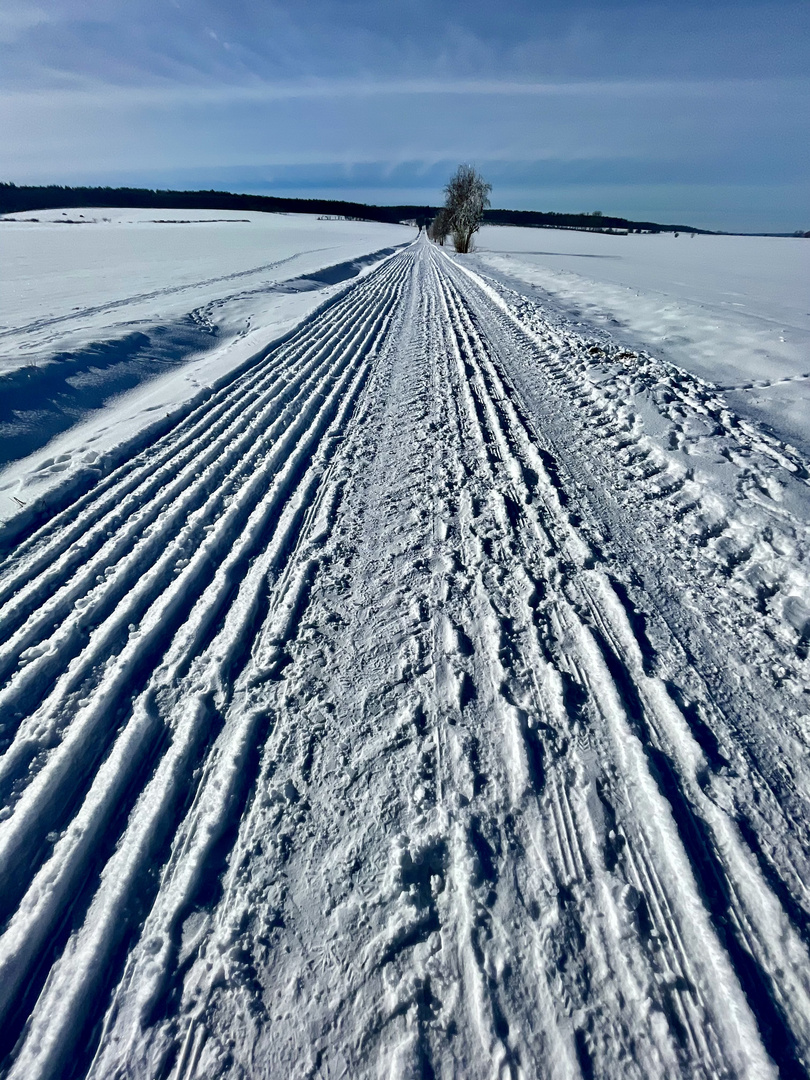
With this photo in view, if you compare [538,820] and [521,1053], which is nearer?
[521,1053]

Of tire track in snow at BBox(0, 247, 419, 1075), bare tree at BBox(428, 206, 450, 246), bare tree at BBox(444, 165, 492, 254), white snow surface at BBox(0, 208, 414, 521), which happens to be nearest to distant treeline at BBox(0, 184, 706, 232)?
bare tree at BBox(428, 206, 450, 246)

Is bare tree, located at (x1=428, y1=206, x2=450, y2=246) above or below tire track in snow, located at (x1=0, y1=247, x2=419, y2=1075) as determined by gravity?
below

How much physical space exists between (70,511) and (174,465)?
901mm

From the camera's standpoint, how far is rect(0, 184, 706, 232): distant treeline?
6794 cm

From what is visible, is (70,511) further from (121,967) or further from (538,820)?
(538,820)

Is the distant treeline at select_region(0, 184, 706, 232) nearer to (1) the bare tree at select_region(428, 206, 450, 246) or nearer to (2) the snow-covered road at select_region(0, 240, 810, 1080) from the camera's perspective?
(1) the bare tree at select_region(428, 206, 450, 246)

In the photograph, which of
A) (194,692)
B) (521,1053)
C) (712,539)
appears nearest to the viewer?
(521,1053)

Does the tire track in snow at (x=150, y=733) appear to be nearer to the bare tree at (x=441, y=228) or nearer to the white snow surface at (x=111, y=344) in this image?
the white snow surface at (x=111, y=344)

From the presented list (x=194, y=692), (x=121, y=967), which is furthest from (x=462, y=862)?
(x=194, y=692)

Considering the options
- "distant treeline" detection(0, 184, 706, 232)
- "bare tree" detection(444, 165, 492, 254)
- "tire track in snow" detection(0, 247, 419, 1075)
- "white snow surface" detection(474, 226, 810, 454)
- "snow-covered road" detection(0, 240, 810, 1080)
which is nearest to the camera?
"snow-covered road" detection(0, 240, 810, 1080)

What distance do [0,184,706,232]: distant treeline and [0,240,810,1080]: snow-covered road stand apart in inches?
3279

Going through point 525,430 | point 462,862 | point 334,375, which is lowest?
point 334,375

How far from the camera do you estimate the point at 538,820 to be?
181 centimetres

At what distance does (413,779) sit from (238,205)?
389 feet
